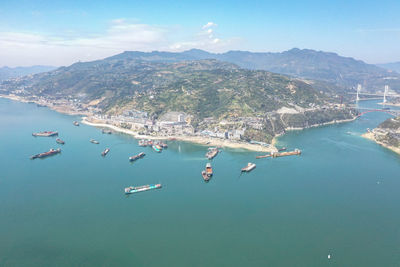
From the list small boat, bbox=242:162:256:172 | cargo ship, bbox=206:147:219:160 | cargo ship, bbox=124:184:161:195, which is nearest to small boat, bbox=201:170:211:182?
small boat, bbox=242:162:256:172

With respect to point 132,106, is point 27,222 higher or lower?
lower

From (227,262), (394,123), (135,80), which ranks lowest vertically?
(227,262)

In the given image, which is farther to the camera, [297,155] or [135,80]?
[135,80]

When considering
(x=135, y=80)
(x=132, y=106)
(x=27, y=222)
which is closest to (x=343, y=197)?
(x=27, y=222)

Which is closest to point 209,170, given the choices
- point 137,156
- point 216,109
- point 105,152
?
point 137,156

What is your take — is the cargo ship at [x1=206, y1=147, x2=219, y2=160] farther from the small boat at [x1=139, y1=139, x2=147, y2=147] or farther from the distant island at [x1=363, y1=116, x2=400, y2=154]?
the distant island at [x1=363, y1=116, x2=400, y2=154]

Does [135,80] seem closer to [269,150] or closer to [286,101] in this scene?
[286,101]

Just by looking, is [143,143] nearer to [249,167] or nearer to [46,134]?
[249,167]
